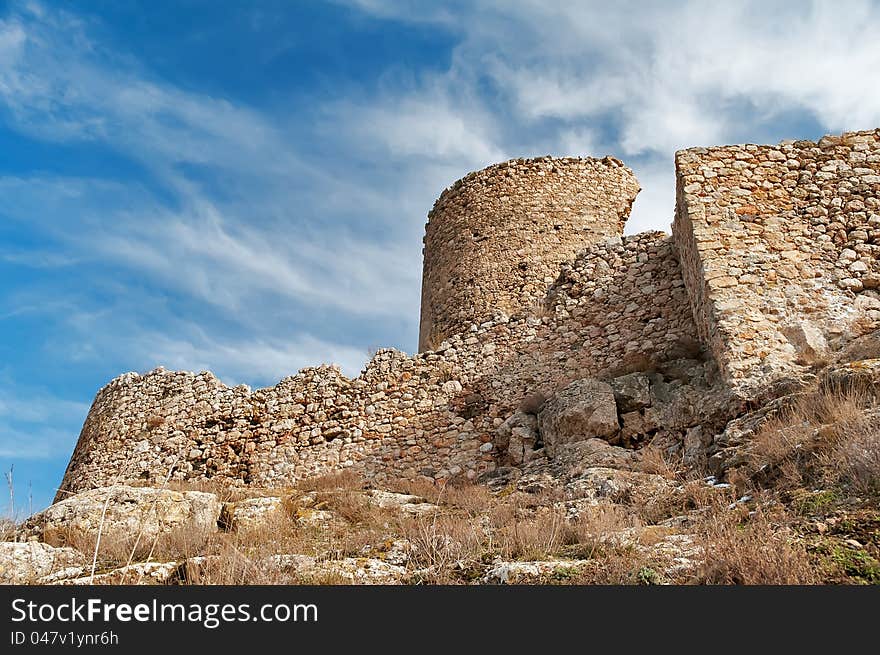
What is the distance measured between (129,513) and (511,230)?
343 inches

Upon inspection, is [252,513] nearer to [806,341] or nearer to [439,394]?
[439,394]

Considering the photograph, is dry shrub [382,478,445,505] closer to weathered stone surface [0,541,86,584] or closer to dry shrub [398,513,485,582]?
dry shrub [398,513,485,582]

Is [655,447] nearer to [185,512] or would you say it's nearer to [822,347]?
[822,347]

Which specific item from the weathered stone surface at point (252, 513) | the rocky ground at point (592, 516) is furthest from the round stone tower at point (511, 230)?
the weathered stone surface at point (252, 513)

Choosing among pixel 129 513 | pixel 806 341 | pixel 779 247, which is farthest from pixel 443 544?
pixel 779 247

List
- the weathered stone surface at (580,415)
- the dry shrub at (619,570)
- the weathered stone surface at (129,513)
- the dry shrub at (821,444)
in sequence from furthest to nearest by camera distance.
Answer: the weathered stone surface at (580,415), the weathered stone surface at (129,513), the dry shrub at (821,444), the dry shrub at (619,570)

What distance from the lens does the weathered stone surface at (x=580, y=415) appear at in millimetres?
7762

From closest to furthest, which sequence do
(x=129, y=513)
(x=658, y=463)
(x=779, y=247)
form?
(x=129, y=513) → (x=658, y=463) → (x=779, y=247)

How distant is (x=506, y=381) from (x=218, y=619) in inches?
270

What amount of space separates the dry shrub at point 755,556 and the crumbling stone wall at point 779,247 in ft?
11.3

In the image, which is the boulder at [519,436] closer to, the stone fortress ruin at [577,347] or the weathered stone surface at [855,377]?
the stone fortress ruin at [577,347]

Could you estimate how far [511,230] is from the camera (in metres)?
13.2

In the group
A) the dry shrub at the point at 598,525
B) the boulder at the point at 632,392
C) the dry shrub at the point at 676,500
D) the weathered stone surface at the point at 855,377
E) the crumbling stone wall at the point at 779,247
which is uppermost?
the crumbling stone wall at the point at 779,247

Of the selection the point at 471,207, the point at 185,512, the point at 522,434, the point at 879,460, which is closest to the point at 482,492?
the point at 522,434
